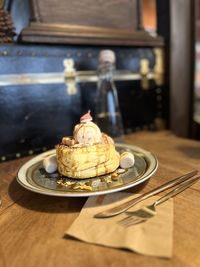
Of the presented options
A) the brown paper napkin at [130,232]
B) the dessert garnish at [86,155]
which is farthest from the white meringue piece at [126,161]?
the brown paper napkin at [130,232]

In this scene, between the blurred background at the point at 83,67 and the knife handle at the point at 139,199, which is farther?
the blurred background at the point at 83,67

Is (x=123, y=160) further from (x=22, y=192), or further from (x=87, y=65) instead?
(x=87, y=65)

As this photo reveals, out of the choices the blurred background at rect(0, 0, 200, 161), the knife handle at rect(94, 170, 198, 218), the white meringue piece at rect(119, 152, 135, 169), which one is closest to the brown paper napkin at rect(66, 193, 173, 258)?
the knife handle at rect(94, 170, 198, 218)

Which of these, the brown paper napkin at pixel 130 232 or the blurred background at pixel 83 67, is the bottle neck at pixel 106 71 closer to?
the blurred background at pixel 83 67

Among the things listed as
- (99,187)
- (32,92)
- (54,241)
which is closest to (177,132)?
(32,92)

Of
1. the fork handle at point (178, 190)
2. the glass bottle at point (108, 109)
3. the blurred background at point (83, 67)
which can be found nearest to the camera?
the fork handle at point (178, 190)

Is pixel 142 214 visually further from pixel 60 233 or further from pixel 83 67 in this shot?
pixel 83 67

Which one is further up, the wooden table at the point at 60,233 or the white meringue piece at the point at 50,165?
the white meringue piece at the point at 50,165

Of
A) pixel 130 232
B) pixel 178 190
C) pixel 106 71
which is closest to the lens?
pixel 130 232

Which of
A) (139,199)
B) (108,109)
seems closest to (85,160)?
(139,199)
